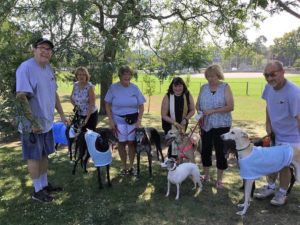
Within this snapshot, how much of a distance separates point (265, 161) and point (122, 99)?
229cm

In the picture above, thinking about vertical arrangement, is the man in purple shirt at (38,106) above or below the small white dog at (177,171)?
above

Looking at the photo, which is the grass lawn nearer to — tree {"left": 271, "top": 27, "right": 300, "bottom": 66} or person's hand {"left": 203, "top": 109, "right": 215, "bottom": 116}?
person's hand {"left": 203, "top": 109, "right": 215, "bottom": 116}

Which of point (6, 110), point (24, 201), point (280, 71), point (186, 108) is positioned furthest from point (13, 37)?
point (280, 71)

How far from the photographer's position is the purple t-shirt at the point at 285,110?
14.6ft

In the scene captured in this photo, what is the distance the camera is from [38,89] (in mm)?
4719

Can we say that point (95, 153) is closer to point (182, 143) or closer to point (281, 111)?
point (182, 143)

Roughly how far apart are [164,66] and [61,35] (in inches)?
73.8

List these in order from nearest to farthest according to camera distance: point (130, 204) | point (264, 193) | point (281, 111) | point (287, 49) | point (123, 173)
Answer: point (281, 111), point (130, 204), point (264, 193), point (123, 173), point (287, 49)

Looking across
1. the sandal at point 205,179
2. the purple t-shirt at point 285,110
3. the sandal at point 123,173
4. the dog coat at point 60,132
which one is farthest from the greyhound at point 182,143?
the dog coat at point 60,132

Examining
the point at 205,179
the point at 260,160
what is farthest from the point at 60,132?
the point at 260,160

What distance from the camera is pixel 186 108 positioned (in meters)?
5.66

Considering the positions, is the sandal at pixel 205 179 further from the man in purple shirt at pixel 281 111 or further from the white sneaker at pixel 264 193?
the man in purple shirt at pixel 281 111

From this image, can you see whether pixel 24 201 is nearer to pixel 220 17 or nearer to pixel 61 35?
pixel 61 35

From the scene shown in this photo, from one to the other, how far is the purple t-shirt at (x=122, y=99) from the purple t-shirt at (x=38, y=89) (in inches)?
40.8
